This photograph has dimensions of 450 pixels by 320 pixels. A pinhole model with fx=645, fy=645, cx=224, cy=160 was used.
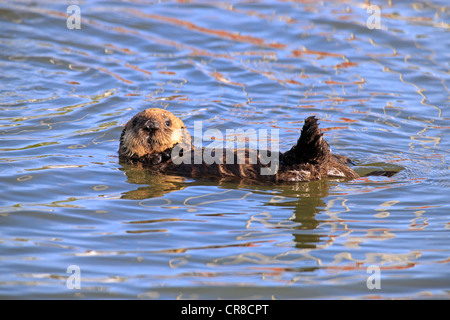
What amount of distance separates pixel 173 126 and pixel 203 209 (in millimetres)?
1363

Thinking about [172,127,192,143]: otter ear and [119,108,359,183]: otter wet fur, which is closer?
[119,108,359,183]: otter wet fur

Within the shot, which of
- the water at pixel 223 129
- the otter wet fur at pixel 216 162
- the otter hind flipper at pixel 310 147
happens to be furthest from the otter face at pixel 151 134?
the otter hind flipper at pixel 310 147

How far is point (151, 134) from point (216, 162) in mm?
878

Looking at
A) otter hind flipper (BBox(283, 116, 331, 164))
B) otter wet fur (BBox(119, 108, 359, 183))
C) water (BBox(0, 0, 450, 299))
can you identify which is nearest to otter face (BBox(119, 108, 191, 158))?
otter wet fur (BBox(119, 108, 359, 183))

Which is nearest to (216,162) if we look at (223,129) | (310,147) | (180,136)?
(180,136)

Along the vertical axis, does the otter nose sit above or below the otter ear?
above

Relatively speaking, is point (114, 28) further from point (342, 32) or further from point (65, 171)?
point (65, 171)

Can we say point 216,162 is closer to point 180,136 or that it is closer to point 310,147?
point 180,136

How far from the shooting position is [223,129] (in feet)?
27.7

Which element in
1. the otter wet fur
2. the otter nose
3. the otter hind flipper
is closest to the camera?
the otter hind flipper

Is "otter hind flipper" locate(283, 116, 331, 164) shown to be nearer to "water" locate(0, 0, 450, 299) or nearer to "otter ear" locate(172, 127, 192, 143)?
"water" locate(0, 0, 450, 299)

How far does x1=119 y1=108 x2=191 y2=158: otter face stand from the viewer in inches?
265

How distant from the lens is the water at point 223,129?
4.63 metres

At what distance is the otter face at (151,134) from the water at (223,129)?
0.26 m
